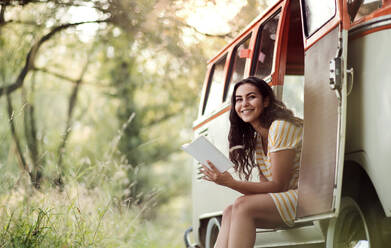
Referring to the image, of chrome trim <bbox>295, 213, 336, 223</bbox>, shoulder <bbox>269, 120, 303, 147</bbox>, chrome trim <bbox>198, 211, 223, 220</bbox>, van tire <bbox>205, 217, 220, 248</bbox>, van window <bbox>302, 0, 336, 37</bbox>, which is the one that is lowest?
van tire <bbox>205, 217, 220, 248</bbox>

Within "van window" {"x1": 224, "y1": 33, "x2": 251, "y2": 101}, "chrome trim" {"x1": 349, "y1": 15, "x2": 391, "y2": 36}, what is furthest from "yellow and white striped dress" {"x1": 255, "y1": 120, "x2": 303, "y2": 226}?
"van window" {"x1": 224, "y1": 33, "x2": 251, "y2": 101}

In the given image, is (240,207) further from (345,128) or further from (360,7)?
(360,7)

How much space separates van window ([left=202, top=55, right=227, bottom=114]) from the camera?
6.66 m

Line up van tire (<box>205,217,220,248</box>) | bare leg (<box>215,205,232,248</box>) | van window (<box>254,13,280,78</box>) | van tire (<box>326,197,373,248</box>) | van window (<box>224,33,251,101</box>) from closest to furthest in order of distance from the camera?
van tire (<box>326,197,373,248</box>)
bare leg (<box>215,205,232,248</box>)
van window (<box>254,13,280,78</box>)
van window (<box>224,33,251,101</box>)
van tire (<box>205,217,220,248</box>)

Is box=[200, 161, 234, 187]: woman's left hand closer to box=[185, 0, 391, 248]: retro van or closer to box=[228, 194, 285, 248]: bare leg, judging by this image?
box=[228, 194, 285, 248]: bare leg

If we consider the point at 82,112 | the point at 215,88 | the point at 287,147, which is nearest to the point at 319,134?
the point at 287,147

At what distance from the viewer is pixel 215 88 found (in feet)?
23.0

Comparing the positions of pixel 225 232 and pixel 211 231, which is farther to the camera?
Answer: pixel 211 231

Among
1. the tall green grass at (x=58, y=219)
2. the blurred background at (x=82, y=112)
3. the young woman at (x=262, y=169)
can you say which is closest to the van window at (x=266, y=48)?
the young woman at (x=262, y=169)

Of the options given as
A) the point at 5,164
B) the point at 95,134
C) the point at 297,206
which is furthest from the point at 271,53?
the point at 95,134

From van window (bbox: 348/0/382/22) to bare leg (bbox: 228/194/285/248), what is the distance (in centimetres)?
131

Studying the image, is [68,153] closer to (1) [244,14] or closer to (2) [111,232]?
(2) [111,232]

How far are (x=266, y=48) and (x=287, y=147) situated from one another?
55.4 inches

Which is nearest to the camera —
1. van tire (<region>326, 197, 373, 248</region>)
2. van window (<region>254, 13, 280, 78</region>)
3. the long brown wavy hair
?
van tire (<region>326, 197, 373, 248</region>)
